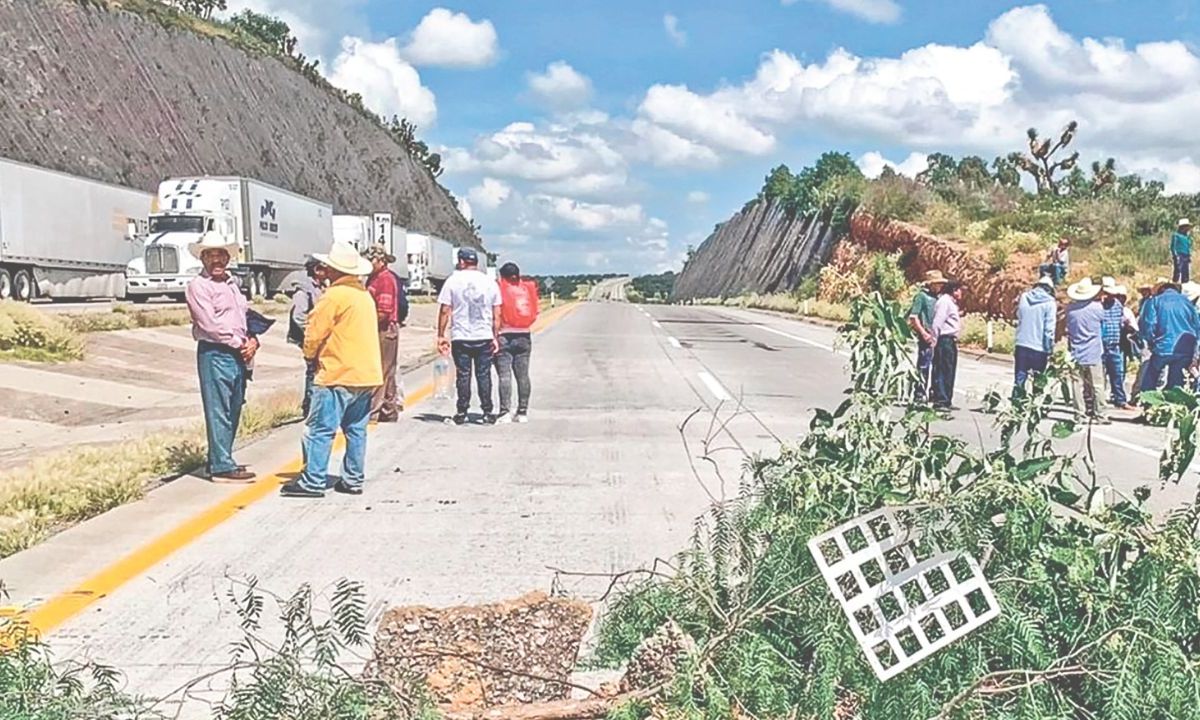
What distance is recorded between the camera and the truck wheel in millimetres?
34250

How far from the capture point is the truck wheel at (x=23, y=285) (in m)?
34.2

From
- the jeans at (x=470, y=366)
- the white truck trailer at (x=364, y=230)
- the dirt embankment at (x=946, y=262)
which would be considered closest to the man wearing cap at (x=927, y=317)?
the jeans at (x=470, y=366)

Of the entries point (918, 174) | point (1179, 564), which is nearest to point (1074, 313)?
point (1179, 564)

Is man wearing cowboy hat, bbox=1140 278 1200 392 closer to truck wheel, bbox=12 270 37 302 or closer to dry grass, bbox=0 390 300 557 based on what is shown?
dry grass, bbox=0 390 300 557

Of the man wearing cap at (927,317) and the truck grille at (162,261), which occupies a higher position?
the truck grille at (162,261)

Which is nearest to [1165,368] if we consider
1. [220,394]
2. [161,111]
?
[220,394]

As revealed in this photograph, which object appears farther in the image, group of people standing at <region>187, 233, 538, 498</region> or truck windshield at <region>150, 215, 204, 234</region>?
truck windshield at <region>150, 215, 204, 234</region>

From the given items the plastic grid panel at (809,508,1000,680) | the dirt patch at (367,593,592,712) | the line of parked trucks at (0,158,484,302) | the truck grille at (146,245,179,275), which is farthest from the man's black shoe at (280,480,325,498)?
the truck grille at (146,245,179,275)

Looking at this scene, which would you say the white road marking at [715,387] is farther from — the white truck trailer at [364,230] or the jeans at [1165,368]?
the white truck trailer at [364,230]

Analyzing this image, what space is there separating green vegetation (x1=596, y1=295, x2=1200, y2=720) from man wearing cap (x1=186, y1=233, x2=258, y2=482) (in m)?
4.93

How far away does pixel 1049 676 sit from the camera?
3.70m

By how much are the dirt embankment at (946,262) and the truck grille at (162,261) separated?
74.2 ft

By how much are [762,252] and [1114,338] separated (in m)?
59.5

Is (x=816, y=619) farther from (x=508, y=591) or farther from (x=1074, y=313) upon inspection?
(x=1074, y=313)
